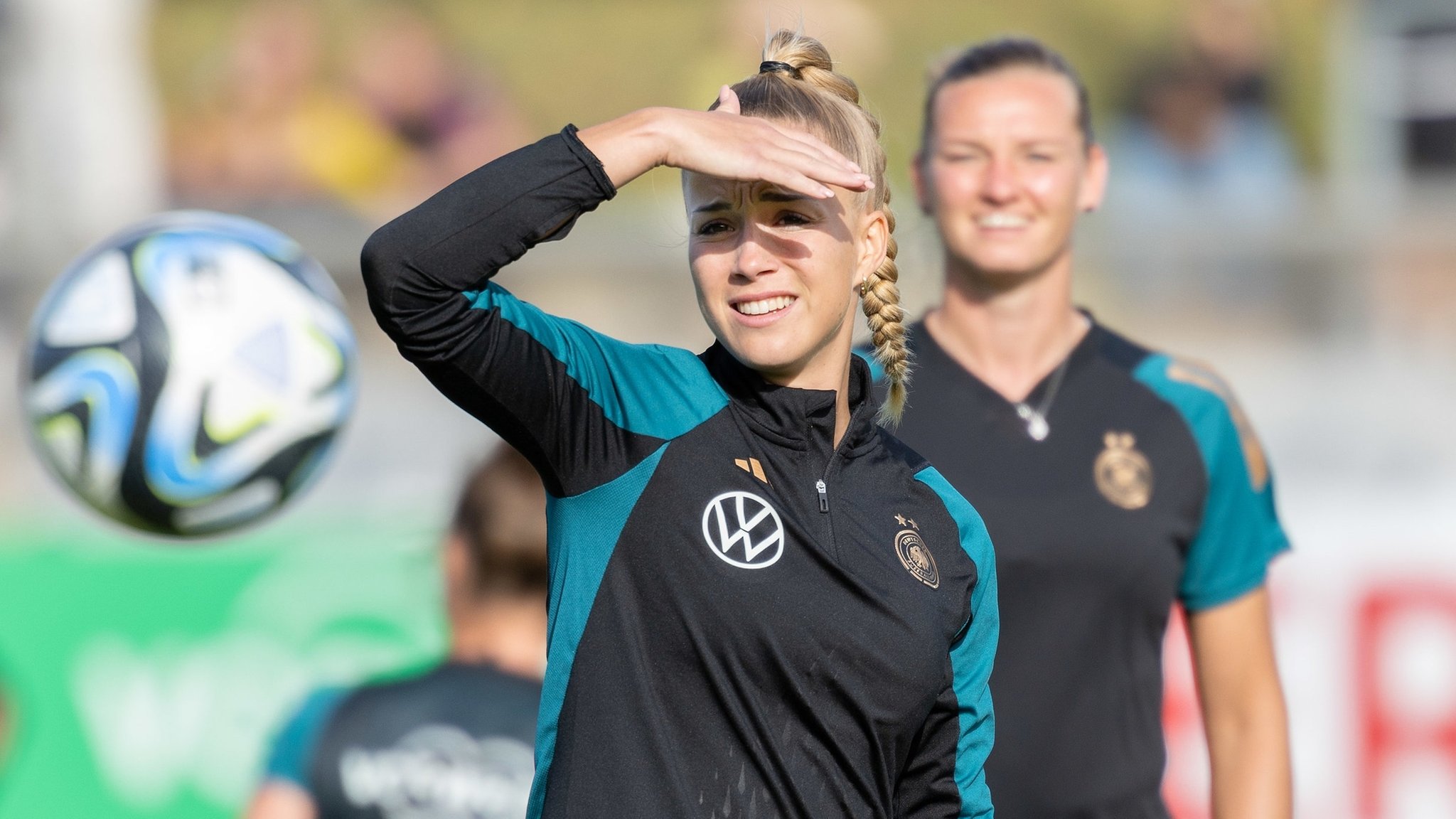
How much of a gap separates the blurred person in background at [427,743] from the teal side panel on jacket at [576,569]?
50.3 inches

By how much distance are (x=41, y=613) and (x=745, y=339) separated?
447 centimetres

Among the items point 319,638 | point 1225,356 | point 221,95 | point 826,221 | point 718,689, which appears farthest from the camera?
point 221,95

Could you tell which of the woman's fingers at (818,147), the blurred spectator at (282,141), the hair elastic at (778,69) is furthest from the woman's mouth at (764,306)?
the blurred spectator at (282,141)

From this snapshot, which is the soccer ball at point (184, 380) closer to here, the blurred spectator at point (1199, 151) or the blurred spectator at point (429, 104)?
the blurred spectator at point (429, 104)

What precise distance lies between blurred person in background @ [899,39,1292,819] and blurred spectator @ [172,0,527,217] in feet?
25.7

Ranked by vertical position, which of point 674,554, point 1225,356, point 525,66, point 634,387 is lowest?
point 674,554

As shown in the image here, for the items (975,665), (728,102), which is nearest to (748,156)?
(728,102)

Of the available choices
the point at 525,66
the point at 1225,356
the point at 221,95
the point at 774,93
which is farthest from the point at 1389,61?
the point at 774,93

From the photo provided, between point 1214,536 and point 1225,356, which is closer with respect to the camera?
point 1214,536

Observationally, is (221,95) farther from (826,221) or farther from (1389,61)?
(826,221)

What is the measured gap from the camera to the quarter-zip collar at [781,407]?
7.88 ft

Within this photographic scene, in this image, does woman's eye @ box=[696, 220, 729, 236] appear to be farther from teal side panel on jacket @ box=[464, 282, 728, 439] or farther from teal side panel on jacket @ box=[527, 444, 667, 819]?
teal side panel on jacket @ box=[527, 444, 667, 819]

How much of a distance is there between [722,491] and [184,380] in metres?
1.73

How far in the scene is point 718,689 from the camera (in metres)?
2.22
